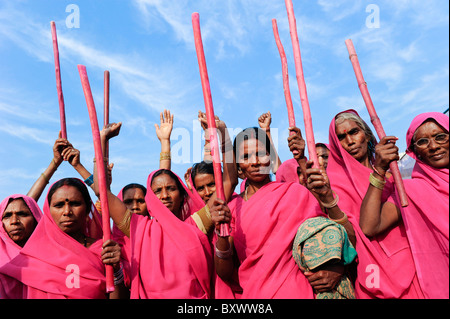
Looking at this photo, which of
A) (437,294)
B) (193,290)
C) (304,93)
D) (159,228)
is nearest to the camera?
(437,294)

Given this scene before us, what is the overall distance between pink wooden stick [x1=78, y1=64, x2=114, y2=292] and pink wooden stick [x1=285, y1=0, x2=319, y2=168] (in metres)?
1.78

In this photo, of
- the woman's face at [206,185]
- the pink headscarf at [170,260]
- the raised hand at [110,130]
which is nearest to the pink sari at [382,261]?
the pink headscarf at [170,260]

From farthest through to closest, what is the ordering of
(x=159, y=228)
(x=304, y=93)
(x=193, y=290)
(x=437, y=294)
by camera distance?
(x=159, y=228) → (x=193, y=290) → (x=304, y=93) → (x=437, y=294)

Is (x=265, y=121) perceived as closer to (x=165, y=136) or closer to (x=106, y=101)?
(x=165, y=136)

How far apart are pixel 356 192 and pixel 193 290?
1772 millimetres

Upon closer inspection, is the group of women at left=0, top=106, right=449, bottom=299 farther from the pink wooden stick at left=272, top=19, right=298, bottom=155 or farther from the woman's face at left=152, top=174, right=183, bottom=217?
the pink wooden stick at left=272, top=19, right=298, bottom=155

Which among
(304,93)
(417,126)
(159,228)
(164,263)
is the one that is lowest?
(164,263)

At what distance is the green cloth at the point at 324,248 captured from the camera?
3334 mm

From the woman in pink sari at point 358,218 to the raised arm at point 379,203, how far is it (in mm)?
107

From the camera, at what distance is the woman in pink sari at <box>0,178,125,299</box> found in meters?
4.45

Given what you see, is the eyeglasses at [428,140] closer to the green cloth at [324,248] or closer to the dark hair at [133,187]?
the green cloth at [324,248]

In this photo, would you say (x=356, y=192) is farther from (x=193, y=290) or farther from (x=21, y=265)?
(x=21, y=265)

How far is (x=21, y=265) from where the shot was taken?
464 cm
